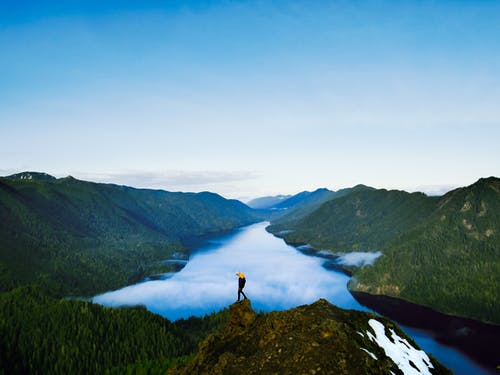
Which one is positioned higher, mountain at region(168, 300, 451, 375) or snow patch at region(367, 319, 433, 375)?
mountain at region(168, 300, 451, 375)

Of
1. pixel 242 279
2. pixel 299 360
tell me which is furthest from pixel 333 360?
pixel 242 279

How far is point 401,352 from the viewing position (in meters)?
53.2

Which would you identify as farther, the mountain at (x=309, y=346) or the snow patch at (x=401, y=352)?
the snow patch at (x=401, y=352)

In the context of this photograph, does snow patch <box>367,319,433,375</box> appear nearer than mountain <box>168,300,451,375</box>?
No

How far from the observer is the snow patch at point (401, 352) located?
48.8 meters

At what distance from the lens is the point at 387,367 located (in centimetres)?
4212

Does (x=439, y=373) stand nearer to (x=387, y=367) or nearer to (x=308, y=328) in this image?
(x=387, y=367)

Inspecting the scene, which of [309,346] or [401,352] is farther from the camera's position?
[401,352]

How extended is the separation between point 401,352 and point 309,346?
20.6 meters

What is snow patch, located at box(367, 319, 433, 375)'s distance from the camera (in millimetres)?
48781

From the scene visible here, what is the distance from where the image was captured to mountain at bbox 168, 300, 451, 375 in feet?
132

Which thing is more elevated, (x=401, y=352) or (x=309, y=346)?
(x=309, y=346)

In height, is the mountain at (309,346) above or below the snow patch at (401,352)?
above

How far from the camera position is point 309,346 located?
41.8 metres
